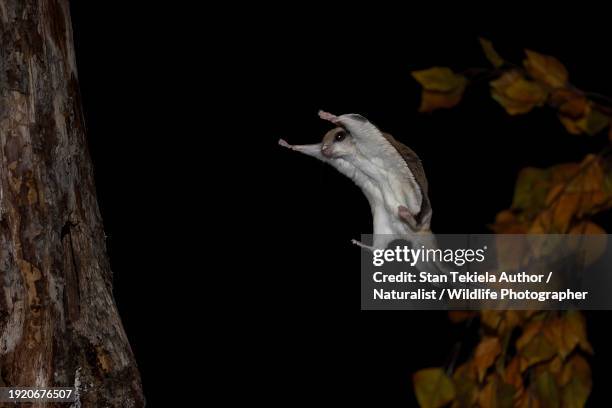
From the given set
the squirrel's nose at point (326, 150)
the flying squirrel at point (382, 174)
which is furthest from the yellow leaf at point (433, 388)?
the squirrel's nose at point (326, 150)

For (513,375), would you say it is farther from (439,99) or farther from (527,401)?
(439,99)

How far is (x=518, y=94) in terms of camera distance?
4.46ft

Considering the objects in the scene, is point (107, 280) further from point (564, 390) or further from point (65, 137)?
point (564, 390)

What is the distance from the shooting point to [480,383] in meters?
1.38

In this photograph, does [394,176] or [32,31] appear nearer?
[394,176]

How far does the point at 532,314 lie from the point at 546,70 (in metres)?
0.34

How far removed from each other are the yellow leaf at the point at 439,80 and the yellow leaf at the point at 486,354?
354 millimetres

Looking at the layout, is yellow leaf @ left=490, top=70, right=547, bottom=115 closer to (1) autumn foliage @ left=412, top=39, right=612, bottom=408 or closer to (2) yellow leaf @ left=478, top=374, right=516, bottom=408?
(1) autumn foliage @ left=412, top=39, right=612, bottom=408

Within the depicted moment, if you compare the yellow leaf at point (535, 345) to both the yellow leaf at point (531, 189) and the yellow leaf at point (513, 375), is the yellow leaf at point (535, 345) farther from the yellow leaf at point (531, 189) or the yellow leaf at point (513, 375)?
the yellow leaf at point (531, 189)

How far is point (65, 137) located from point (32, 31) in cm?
15

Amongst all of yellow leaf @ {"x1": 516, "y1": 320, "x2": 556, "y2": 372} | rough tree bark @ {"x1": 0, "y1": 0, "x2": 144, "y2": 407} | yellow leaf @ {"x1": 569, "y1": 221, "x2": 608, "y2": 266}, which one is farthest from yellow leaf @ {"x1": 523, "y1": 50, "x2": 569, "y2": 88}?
rough tree bark @ {"x1": 0, "y1": 0, "x2": 144, "y2": 407}

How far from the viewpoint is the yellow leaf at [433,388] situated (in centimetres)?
135

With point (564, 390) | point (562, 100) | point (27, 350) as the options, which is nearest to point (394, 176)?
point (562, 100)

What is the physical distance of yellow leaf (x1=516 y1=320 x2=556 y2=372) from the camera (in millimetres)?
1334
